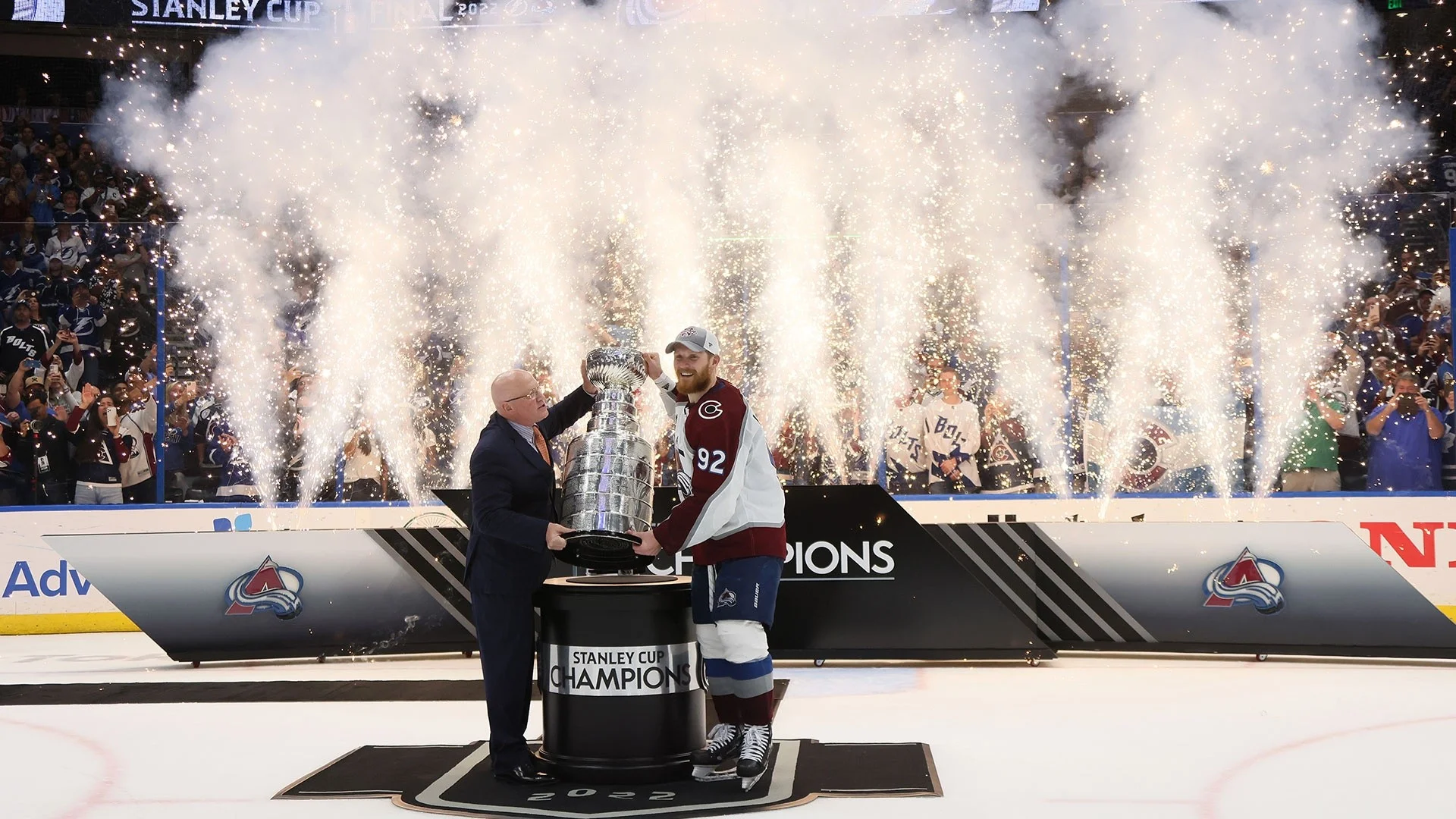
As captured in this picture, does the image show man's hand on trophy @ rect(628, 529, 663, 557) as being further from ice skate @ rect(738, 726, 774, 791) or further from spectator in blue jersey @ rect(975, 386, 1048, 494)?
spectator in blue jersey @ rect(975, 386, 1048, 494)

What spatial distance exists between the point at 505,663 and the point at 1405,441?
7617 millimetres

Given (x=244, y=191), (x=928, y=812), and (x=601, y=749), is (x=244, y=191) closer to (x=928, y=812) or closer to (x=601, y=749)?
(x=601, y=749)

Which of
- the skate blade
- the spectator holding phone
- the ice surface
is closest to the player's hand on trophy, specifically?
the skate blade

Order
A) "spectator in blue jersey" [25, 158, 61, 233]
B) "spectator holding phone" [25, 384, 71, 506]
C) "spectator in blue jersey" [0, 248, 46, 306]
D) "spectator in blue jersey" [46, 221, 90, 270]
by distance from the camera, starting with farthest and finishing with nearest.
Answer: "spectator in blue jersey" [25, 158, 61, 233] < "spectator in blue jersey" [0, 248, 46, 306] < "spectator in blue jersey" [46, 221, 90, 270] < "spectator holding phone" [25, 384, 71, 506]

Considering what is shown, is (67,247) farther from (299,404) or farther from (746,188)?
(746,188)

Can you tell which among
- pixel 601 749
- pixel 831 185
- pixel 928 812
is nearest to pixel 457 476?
pixel 831 185

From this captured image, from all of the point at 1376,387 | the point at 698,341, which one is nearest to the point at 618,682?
the point at 698,341

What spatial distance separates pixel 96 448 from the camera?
10336 millimetres

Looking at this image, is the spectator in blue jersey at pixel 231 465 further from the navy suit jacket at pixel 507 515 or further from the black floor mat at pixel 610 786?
the navy suit jacket at pixel 507 515

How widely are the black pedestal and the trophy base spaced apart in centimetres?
11

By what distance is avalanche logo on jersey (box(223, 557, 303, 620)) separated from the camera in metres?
8.14

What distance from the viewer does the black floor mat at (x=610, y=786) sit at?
4113mm

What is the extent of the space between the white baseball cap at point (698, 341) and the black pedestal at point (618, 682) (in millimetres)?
850

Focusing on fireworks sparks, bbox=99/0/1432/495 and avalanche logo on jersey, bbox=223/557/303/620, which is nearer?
avalanche logo on jersey, bbox=223/557/303/620
